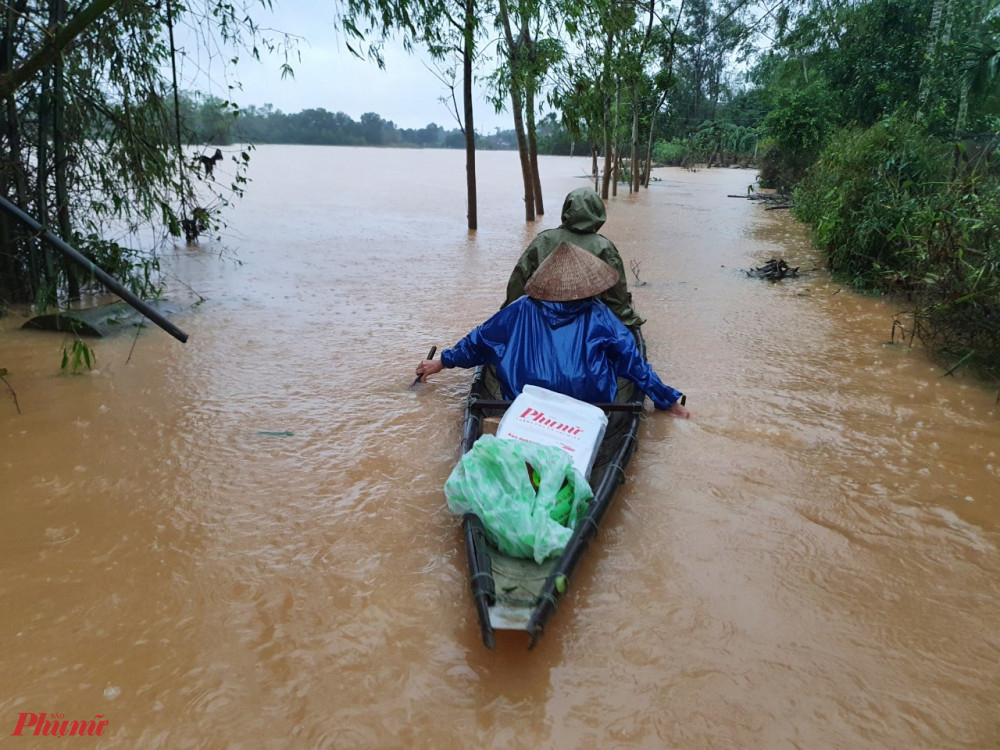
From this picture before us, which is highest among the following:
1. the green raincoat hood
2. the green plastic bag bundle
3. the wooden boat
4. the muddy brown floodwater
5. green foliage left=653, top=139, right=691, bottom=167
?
green foliage left=653, top=139, right=691, bottom=167

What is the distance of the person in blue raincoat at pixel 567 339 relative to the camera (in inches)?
155

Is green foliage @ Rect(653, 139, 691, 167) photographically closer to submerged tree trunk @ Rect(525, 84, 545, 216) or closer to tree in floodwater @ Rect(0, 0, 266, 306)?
submerged tree trunk @ Rect(525, 84, 545, 216)

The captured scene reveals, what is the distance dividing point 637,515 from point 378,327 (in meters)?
3.95

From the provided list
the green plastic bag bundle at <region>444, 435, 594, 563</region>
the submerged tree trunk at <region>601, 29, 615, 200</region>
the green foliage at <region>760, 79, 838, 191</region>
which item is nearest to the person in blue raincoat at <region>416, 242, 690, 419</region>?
the green plastic bag bundle at <region>444, 435, 594, 563</region>

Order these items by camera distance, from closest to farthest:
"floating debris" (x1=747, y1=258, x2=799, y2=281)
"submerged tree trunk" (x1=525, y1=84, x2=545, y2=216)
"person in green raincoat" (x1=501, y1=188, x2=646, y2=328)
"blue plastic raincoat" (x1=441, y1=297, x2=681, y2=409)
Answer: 1. "blue plastic raincoat" (x1=441, y1=297, x2=681, y2=409)
2. "person in green raincoat" (x1=501, y1=188, x2=646, y2=328)
3. "floating debris" (x1=747, y1=258, x2=799, y2=281)
4. "submerged tree trunk" (x1=525, y1=84, x2=545, y2=216)

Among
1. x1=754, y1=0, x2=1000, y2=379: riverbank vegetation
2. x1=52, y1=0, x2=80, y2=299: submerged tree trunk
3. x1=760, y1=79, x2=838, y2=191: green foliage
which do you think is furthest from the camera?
x1=760, y1=79, x2=838, y2=191: green foliage

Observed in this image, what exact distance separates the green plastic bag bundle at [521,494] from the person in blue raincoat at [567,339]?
0.81m

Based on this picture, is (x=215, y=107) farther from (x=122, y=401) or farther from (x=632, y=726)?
(x=632, y=726)

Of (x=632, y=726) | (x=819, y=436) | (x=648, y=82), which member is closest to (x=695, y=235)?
(x=648, y=82)

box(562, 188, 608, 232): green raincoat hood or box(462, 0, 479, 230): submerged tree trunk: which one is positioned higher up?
box(462, 0, 479, 230): submerged tree trunk

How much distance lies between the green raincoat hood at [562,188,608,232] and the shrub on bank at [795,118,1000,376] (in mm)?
2594

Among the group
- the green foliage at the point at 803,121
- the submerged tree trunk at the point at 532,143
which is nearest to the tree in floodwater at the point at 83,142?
the submerged tree trunk at the point at 532,143

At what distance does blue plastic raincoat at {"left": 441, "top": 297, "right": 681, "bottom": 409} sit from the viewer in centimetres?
394

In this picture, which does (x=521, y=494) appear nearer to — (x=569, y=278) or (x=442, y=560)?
(x=442, y=560)
